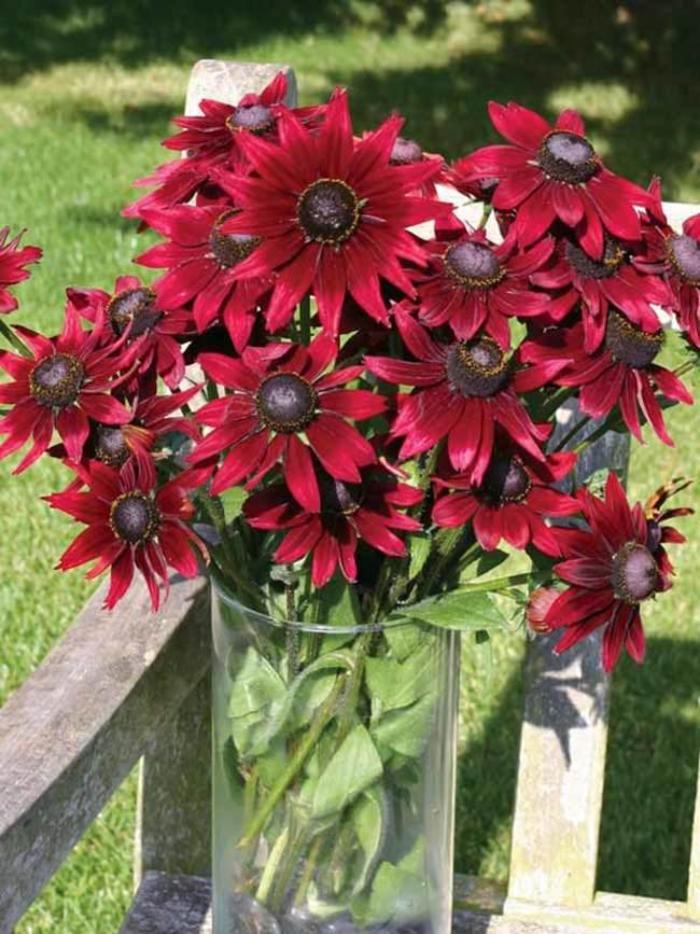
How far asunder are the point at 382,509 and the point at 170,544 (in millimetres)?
142

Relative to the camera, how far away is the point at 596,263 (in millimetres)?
1122

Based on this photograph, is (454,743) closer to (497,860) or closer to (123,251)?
(497,860)

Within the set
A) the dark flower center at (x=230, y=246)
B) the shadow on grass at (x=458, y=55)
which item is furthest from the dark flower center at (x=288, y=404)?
the shadow on grass at (x=458, y=55)

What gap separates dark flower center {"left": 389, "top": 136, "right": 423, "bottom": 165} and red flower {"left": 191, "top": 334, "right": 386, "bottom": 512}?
20 centimetres

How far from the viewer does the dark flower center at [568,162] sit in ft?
3.70

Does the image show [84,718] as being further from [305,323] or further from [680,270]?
[680,270]

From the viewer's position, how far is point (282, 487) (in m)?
1.15

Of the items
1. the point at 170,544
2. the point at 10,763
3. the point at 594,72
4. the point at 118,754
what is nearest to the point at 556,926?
the point at 118,754

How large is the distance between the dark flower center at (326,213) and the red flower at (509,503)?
173 millimetres

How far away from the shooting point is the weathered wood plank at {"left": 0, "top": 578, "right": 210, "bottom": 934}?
1252 mm

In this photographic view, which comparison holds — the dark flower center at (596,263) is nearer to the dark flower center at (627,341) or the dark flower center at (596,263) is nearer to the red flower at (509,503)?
the dark flower center at (627,341)

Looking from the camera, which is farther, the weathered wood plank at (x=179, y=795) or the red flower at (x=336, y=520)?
the weathered wood plank at (x=179, y=795)

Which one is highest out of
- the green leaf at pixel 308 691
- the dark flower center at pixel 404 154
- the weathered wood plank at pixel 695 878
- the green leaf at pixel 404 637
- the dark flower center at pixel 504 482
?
the dark flower center at pixel 404 154

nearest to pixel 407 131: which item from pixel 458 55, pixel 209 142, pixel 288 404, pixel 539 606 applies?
pixel 458 55
